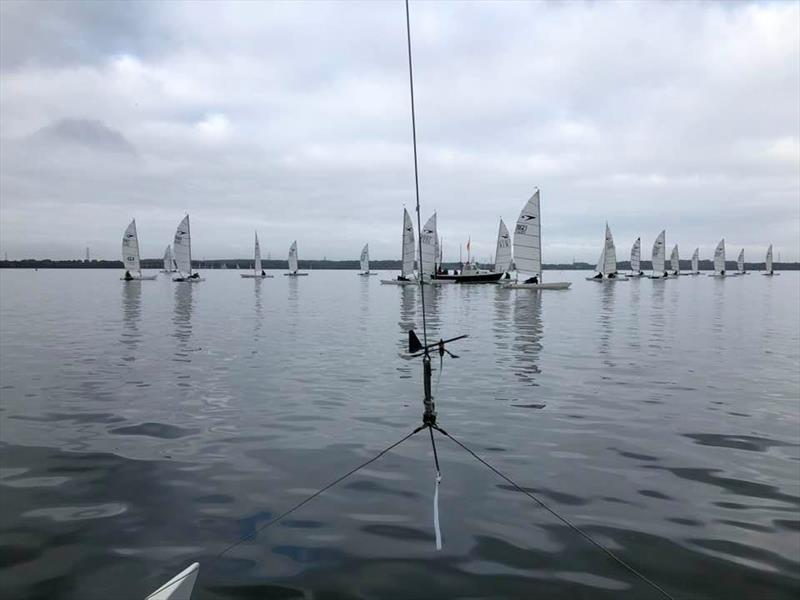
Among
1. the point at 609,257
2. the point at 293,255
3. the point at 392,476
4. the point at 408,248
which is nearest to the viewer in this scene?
the point at 392,476

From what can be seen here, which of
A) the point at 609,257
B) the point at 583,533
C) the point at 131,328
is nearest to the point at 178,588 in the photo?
the point at 583,533

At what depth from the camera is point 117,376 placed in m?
16.0

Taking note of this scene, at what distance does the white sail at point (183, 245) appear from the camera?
88.2 m

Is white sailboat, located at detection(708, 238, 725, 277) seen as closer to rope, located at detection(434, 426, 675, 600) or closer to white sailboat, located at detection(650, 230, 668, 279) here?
white sailboat, located at detection(650, 230, 668, 279)

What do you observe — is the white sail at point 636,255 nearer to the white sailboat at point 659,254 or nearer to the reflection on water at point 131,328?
the white sailboat at point 659,254

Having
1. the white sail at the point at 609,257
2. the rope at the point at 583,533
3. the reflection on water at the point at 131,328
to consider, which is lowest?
the rope at the point at 583,533

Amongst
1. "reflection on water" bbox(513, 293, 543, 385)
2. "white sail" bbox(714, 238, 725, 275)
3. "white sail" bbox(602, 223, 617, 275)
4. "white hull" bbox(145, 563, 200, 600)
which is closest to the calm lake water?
"reflection on water" bbox(513, 293, 543, 385)

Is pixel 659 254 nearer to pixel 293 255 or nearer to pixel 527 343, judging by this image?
pixel 293 255

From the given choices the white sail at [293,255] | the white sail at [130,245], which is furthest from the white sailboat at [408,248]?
the white sail at [293,255]

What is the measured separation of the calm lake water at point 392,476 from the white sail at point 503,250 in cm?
6287

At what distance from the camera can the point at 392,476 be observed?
28.1 ft

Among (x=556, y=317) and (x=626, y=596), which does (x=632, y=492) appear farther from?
(x=556, y=317)

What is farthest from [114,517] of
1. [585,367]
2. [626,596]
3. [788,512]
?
[585,367]

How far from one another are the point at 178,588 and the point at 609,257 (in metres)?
114
